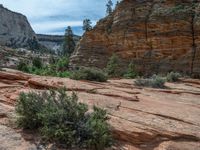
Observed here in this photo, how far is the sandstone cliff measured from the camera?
533 feet

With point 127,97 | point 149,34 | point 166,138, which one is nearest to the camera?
point 166,138

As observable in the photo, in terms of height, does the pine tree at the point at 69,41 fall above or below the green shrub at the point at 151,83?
above

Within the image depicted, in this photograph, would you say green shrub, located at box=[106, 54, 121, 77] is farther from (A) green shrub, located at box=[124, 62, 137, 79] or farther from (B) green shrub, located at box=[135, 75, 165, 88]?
(B) green shrub, located at box=[135, 75, 165, 88]

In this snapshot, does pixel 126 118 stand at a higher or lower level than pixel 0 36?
lower

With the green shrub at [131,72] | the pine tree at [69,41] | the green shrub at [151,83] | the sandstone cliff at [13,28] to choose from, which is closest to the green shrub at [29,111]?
the green shrub at [151,83]

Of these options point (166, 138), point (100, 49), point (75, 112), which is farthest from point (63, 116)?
point (100, 49)

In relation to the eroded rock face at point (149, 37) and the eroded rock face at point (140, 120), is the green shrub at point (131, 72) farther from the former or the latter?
the eroded rock face at point (140, 120)

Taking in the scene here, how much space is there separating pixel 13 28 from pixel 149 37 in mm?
154011

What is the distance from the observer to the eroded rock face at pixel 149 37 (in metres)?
39.5

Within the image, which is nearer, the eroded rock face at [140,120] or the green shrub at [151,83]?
the eroded rock face at [140,120]

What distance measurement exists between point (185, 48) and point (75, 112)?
3335 centimetres

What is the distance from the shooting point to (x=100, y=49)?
4588cm

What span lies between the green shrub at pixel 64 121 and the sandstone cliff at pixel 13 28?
151723 millimetres

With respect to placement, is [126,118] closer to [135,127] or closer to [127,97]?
[135,127]
